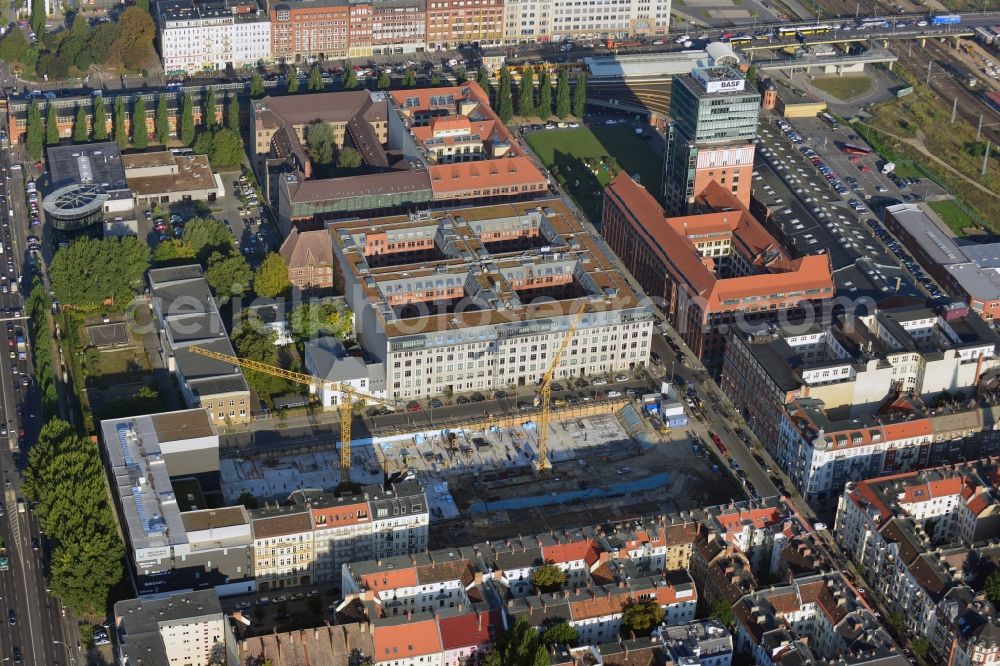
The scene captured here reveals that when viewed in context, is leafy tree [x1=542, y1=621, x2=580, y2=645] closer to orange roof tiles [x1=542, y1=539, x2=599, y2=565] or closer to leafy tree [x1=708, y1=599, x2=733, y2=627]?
orange roof tiles [x1=542, y1=539, x2=599, y2=565]

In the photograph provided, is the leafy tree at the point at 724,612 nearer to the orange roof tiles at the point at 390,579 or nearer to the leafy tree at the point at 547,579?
the leafy tree at the point at 547,579

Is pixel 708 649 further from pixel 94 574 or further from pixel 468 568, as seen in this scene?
pixel 94 574

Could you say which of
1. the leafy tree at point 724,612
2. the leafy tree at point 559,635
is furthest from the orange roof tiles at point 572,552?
the leafy tree at point 724,612

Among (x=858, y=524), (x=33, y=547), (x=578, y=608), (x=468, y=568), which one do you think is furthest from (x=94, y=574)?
(x=858, y=524)

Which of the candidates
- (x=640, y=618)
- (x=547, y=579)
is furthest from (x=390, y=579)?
(x=640, y=618)

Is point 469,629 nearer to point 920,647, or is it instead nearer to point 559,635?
point 559,635

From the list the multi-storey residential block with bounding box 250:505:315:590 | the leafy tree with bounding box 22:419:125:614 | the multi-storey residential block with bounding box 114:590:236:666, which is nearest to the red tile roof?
the multi-storey residential block with bounding box 114:590:236:666
